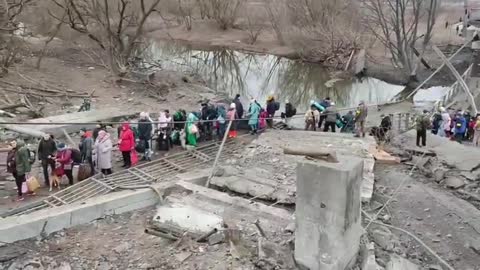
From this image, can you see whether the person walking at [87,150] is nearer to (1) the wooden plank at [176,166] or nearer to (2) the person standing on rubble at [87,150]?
(2) the person standing on rubble at [87,150]

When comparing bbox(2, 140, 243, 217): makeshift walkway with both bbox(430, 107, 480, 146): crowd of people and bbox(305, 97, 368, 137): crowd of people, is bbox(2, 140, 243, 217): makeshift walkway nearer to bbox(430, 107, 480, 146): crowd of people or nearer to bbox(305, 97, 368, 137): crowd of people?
bbox(305, 97, 368, 137): crowd of people

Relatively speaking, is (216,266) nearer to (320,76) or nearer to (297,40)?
(320,76)

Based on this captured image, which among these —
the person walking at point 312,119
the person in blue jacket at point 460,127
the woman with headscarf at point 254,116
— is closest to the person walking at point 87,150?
the woman with headscarf at point 254,116

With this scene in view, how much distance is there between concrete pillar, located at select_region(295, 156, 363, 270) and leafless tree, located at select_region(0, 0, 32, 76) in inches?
661

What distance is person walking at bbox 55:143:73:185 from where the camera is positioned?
33.6 feet

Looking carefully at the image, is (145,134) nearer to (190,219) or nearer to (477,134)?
(190,219)

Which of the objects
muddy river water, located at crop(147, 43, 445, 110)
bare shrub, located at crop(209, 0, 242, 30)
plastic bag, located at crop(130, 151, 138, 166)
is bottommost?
plastic bag, located at crop(130, 151, 138, 166)

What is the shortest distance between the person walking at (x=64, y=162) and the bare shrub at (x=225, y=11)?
33735 mm

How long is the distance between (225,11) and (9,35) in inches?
927

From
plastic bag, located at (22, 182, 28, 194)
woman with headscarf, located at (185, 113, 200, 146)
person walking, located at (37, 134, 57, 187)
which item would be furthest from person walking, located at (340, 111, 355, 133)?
plastic bag, located at (22, 182, 28, 194)

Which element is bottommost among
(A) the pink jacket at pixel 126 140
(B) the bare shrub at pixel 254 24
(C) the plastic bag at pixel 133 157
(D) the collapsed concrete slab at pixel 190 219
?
(D) the collapsed concrete slab at pixel 190 219

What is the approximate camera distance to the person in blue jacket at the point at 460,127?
50.0 ft

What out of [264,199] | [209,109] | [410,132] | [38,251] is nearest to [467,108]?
[410,132]

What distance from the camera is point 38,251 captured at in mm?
8102
